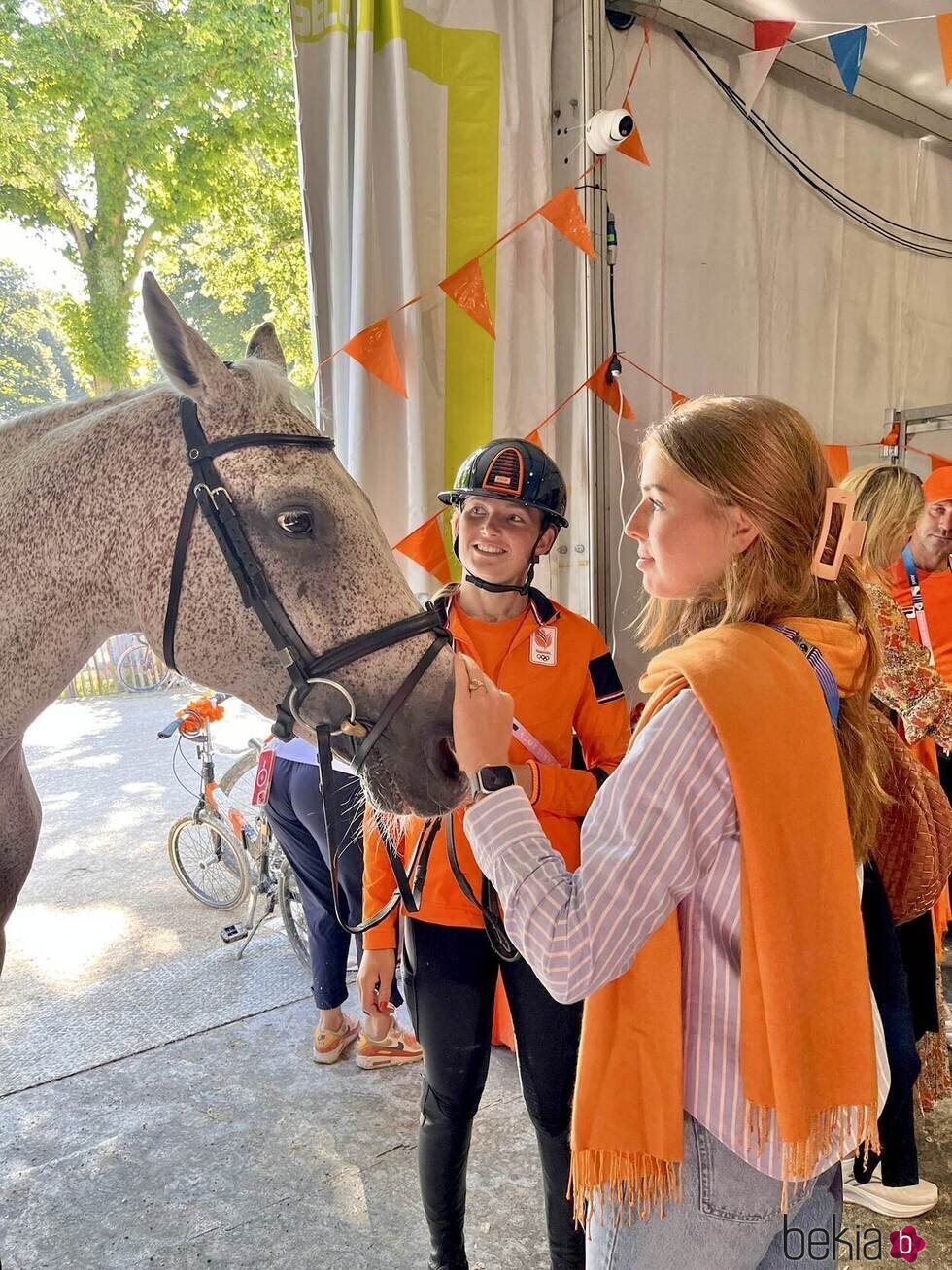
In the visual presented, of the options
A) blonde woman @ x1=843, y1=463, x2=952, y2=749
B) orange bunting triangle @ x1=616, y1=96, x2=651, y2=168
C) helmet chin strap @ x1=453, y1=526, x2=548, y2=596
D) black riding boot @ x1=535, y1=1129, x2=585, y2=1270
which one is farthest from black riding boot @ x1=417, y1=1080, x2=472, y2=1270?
orange bunting triangle @ x1=616, y1=96, x2=651, y2=168

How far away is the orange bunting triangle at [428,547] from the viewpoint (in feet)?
7.53

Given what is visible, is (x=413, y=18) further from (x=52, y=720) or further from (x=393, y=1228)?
(x=52, y=720)

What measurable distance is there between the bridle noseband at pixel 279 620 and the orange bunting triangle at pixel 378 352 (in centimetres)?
118

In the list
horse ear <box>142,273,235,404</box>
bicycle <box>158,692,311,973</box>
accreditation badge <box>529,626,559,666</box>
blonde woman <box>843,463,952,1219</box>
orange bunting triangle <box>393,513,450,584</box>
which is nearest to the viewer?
horse ear <box>142,273,235,404</box>

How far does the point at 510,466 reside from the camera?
1600mm

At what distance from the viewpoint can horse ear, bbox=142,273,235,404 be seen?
3.32 feet

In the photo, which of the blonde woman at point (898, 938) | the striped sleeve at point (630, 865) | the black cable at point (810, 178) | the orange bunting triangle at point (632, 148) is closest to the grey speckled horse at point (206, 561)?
the striped sleeve at point (630, 865)

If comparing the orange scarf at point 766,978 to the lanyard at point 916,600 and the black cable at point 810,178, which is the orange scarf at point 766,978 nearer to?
the lanyard at point 916,600

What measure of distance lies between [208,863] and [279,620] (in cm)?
296

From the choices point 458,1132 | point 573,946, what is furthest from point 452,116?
point 458,1132

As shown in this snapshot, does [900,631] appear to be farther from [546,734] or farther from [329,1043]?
[329,1043]

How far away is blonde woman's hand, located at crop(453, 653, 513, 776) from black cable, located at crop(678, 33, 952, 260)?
121 inches

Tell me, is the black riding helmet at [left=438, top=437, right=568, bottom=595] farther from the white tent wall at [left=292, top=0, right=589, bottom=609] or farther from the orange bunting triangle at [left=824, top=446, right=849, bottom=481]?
the orange bunting triangle at [left=824, top=446, right=849, bottom=481]

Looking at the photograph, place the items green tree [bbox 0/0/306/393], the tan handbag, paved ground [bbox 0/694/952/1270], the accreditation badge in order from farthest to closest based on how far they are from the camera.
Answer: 1. green tree [bbox 0/0/306/393]
2. paved ground [bbox 0/694/952/1270]
3. the accreditation badge
4. the tan handbag
